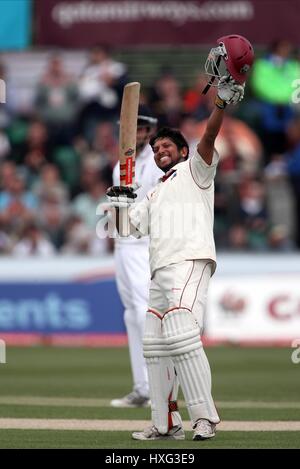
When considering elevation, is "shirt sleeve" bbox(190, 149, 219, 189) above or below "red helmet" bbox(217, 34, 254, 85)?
below

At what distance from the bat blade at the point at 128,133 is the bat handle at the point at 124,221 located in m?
0.26

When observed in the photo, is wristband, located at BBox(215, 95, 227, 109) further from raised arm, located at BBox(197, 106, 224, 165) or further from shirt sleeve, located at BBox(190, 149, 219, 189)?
shirt sleeve, located at BBox(190, 149, 219, 189)

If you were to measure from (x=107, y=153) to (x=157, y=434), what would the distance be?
1039 cm

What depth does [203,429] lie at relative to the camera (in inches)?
274

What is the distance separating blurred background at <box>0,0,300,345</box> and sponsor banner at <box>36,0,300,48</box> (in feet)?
0.06

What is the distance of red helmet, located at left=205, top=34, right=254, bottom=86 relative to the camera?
6.78 meters

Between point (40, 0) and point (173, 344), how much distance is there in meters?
11.9

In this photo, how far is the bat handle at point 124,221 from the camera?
7402 millimetres

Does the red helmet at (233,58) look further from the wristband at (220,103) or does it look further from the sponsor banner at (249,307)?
the sponsor banner at (249,307)

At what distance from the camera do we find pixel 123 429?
25.5 feet

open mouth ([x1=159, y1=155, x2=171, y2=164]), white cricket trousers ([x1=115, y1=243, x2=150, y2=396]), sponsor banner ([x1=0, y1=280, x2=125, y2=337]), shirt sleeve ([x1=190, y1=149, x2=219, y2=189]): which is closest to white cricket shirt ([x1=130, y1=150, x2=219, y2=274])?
shirt sleeve ([x1=190, y1=149, x2=219, y2=189])

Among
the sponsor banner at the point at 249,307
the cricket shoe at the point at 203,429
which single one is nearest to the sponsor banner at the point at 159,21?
the sponsor banner at the point at 249,307
